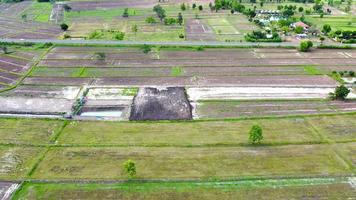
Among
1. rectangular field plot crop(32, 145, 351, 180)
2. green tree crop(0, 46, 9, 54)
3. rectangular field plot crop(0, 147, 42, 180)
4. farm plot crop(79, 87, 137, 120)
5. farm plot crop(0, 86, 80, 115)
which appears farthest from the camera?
green tree crop(0, 46, 9, 54)

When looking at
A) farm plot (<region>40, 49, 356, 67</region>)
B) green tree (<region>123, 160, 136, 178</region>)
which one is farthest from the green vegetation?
green tree (<region>123, 160, 136, 178</region>)

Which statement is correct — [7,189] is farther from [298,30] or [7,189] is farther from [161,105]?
[298,30]

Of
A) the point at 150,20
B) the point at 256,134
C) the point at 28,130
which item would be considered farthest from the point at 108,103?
the point at 150,20

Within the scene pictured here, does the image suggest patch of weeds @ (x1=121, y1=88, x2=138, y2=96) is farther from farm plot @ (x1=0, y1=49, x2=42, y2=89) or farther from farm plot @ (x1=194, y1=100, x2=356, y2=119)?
farm plot @ (x1=0, y1=49, x2=42, y2=89)

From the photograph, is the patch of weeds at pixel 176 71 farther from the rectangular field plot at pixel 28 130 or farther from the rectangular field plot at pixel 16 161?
the rectangular field plot at pixel 16 161

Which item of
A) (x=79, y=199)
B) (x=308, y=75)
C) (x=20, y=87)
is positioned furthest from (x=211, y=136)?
(x=20, y=87)

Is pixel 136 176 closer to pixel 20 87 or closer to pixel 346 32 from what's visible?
pixel 20 87

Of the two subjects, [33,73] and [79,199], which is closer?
[79,199]
